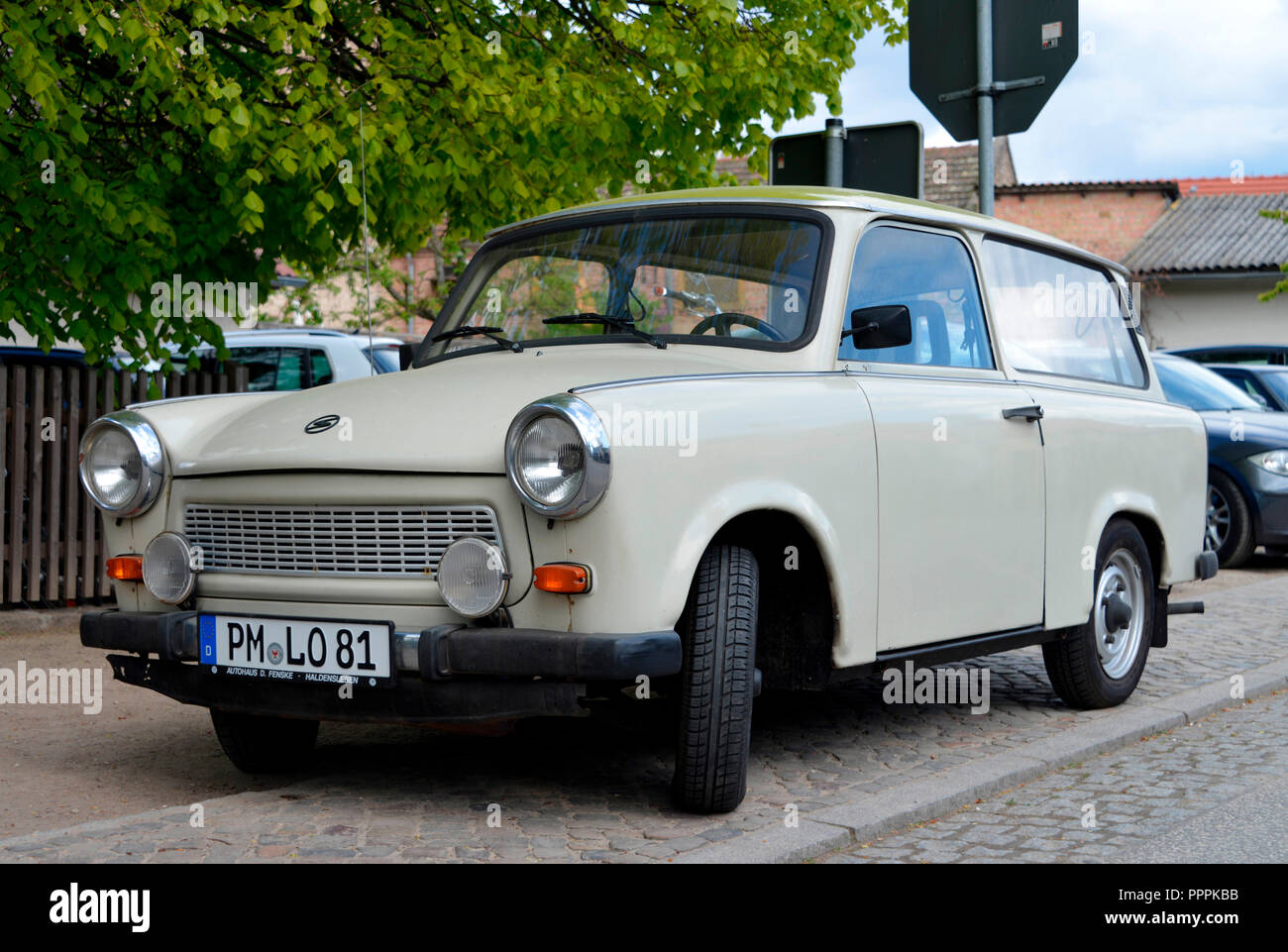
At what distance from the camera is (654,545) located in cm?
404

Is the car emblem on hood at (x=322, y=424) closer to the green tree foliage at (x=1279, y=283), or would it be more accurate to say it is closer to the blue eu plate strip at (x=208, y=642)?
the blue eu plate strip at (x=208, y=642)

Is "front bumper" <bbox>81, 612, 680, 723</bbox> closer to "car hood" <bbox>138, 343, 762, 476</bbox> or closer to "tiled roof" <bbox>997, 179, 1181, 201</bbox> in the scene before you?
"car hood" <bbox>138, 343, 762, 476</bbox>

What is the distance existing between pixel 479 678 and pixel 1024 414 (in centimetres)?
253

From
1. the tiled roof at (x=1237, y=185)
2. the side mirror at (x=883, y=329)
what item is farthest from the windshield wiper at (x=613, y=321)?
the tiled roof at (x=1237, y=185)

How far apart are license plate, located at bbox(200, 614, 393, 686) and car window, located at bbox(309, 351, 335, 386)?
269 inches

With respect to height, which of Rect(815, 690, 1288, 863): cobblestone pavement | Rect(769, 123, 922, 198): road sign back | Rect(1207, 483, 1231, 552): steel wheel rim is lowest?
Rect(815, 690, 1288, 863): cobblestone pavement

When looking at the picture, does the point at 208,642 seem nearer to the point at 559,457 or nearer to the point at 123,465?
the point at 123,465

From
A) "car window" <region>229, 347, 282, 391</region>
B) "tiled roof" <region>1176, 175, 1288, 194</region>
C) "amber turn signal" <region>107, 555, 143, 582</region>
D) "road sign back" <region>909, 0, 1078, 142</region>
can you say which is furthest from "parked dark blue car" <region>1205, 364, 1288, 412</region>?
"tiled roof" <region>1176, 175, 1288, 194</region>

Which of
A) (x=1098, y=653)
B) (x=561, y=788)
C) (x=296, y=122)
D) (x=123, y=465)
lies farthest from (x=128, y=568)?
(x=296, y=122)

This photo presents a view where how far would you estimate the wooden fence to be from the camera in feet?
30.5

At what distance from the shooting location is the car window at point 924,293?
5.21 m

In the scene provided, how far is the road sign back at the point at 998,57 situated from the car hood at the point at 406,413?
4025 millimetres

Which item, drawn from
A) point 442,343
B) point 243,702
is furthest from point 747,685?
point 442,343
